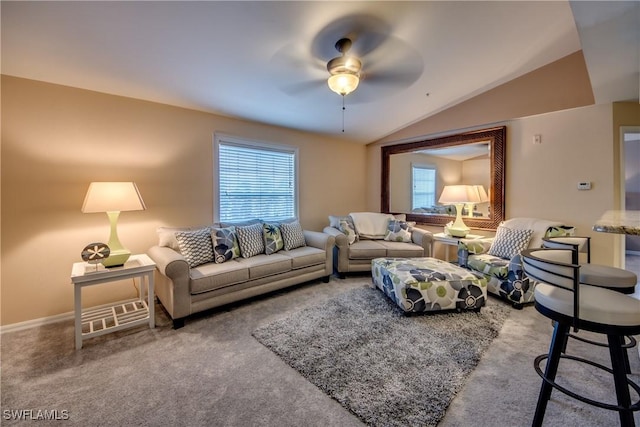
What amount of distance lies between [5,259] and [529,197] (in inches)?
225

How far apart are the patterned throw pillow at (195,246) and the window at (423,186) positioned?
355 centimetres

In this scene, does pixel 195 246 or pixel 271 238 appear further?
pixel 271 238

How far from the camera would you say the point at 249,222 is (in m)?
3.64

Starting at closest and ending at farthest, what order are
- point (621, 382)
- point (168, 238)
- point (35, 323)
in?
point (621, 382) < point (35, 323) < point (168, 238)

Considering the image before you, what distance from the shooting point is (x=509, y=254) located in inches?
127

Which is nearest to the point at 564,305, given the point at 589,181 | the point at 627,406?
the point at 627,406

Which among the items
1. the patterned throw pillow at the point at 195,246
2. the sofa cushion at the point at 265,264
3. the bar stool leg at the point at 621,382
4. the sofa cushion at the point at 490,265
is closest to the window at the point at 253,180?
the patterned throw pillow at the point at 195,246

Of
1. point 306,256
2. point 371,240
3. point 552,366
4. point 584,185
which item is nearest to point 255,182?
point 306,256

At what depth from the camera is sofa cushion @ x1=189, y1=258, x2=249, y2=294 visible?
2.53 m

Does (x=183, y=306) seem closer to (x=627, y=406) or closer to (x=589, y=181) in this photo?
(x=627, y=406)

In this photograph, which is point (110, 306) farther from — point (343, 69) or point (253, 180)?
point (343, 69)

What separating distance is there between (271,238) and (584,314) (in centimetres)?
A: 286

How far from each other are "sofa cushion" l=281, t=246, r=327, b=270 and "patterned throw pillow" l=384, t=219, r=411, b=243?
1.22 m

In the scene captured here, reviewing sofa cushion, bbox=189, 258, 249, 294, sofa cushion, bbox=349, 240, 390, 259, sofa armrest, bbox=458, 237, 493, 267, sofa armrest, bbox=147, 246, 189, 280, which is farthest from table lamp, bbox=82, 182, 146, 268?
sofa armrest, bbox=458, 237, 493, 267
